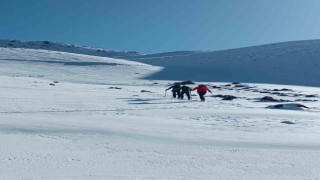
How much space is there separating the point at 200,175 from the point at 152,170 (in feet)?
2.35

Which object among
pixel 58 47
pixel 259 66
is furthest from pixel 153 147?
pixel 58 47

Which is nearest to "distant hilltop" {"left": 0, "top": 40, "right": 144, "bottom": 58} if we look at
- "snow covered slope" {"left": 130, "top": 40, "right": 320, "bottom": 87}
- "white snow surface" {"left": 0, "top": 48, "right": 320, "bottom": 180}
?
"snow covered slope" {"left": 130, "top": 40, "right": 320, "bottom": 87}

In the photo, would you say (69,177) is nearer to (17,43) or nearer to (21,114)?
(21,114)

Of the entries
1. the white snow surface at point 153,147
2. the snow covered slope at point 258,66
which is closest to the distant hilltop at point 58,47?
the snow covered slope at point 258,66

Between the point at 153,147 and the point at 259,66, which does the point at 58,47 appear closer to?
the point at 259,66

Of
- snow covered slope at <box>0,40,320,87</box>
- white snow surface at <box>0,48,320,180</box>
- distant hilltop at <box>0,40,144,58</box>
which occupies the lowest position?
white snow surface at <box>0,48,320,180</box>

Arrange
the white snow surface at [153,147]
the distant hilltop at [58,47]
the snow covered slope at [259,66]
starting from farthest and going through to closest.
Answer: the distant hilltop at [58,47]
the snow covered slope at [259,66]
the white snow surface at [153,147]

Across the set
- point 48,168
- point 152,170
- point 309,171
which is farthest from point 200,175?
point 48,168

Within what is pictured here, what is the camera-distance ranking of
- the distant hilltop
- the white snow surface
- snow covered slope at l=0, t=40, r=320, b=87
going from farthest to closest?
the distant hilltop < snow covered slope at l=0, t=40, r=320, b=87 < the white snow surface

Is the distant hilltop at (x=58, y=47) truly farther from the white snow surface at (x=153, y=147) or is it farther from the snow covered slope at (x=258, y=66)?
the white snow surface at (x=153, y=147)

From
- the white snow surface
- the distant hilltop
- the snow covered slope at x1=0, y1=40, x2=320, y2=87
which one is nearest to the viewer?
the white snow surface

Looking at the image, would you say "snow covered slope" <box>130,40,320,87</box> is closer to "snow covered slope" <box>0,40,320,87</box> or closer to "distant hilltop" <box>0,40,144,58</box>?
"snow covered slope" <box>0,40,320,87</box>

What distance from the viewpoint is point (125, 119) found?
11.9 meters

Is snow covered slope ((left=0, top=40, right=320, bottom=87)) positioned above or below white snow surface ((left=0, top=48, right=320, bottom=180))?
above
